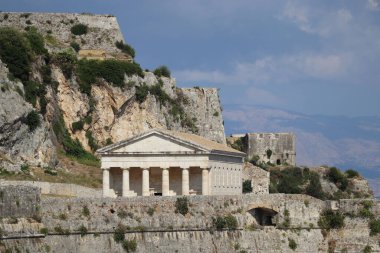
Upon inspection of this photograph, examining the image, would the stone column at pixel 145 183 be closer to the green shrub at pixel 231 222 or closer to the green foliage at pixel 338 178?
the green shrub at pixel 231 222

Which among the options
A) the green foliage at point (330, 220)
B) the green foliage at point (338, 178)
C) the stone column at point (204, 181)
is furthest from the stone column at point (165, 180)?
the green foliage at point (338, 178)

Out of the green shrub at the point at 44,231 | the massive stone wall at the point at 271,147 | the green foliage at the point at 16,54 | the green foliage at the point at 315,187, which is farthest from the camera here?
the massive stone wall at the point at 271,147

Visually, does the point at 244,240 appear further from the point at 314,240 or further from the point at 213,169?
the point at 213,169

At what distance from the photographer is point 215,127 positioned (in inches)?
5689

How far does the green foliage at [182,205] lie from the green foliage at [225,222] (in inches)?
81.8

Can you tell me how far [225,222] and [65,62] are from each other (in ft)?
113

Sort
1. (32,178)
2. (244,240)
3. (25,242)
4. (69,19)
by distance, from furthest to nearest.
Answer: (69,19) < (32,178) < (244,240) < (25,242)

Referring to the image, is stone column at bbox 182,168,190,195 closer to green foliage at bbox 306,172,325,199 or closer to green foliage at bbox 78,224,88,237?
green foliage at bbox 78,224,88,237

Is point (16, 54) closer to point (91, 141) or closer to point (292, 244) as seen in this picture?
point (91, 141)

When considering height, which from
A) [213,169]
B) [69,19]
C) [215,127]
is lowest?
[213,169]

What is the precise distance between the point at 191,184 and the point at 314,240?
13453 millimetres

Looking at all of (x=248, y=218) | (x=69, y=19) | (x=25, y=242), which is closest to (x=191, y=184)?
(x=248, y=218)

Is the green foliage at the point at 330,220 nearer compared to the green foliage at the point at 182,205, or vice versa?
the green foliage at the point at 182,205

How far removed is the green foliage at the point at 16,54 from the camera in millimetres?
111188
